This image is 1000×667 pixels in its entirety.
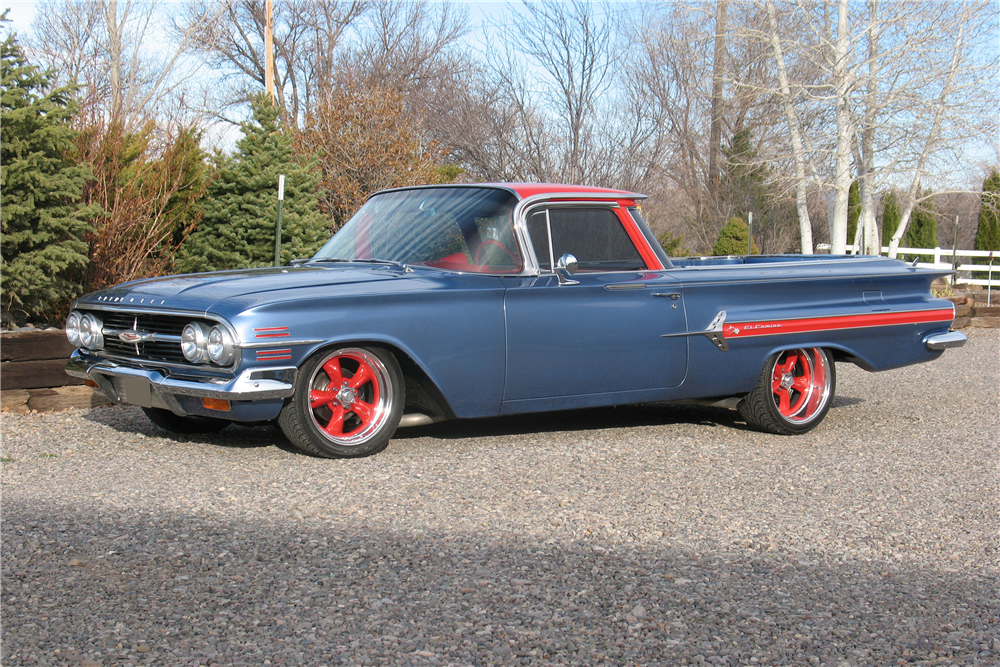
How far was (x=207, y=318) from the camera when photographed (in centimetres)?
501

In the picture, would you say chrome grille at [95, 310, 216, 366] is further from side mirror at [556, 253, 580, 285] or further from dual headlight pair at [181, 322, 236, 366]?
side mirror at [556, 253, 580, 285]

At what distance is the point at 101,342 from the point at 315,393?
1.32 m

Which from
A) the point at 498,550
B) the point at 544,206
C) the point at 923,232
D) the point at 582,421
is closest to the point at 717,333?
the point at 582,421

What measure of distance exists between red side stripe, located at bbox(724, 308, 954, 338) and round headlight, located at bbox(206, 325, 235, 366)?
3053mm

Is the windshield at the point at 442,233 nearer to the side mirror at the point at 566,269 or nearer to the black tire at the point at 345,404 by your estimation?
the side mirror at the point at 566,269

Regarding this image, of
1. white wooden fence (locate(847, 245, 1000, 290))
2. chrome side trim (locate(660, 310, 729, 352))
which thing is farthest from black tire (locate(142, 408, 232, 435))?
white wooden fence (locate(847, 245, 1000, 290))

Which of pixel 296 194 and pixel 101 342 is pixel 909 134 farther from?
pixel 101 342

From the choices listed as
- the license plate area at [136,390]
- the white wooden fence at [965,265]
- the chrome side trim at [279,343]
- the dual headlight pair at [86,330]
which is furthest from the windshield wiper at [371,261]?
the white wooden fence at [965,265]

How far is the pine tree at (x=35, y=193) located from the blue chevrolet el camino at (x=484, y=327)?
2.49 meters

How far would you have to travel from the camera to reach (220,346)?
4.98 metres

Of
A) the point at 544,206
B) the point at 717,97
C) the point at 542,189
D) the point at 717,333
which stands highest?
the point at 717,97

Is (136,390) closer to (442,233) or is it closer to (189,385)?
(189,385)

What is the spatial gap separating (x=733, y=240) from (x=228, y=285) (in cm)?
2222

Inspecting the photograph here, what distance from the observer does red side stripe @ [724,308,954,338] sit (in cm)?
644
